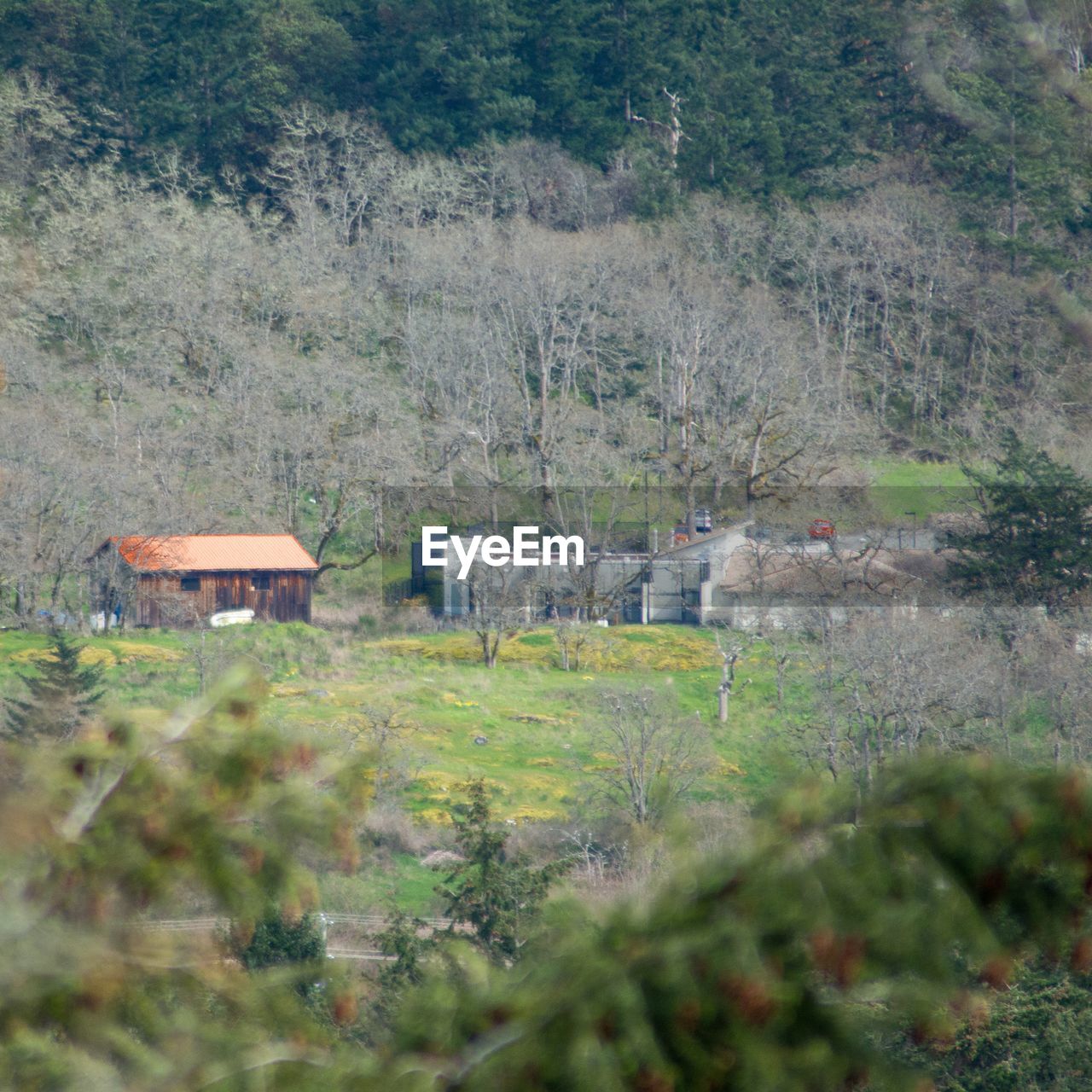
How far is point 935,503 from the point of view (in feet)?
145

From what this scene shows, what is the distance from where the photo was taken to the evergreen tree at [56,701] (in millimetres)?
18188

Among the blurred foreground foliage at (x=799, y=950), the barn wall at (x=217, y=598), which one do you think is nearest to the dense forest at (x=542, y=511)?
the blurred foreground foliage at (x=799, y=950)

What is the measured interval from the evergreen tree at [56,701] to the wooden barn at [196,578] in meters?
6.69

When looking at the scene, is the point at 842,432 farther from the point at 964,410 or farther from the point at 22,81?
the point at 22,81

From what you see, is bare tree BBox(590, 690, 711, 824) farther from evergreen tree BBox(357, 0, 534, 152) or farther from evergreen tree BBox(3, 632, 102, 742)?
evergreen tree BBox(357, 0, 534, 152)

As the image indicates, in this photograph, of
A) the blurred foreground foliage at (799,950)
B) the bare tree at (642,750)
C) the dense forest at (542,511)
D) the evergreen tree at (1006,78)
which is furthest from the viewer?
the bare tree at (642,750)

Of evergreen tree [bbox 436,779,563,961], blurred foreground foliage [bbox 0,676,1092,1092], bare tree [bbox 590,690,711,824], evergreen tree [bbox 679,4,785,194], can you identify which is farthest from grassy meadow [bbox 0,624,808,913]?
evergreen tree [bbox 679,4,785,194]

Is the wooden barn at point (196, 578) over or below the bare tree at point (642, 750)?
over

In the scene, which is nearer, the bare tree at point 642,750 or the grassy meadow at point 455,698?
the bare tree at point 642,750

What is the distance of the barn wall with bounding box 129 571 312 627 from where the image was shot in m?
32.7

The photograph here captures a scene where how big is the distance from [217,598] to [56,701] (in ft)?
43.6

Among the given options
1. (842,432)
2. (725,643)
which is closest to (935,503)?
(842,432)

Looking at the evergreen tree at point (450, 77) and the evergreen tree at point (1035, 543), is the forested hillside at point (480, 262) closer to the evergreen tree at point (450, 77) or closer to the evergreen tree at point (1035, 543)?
the evergreen tree at point (450, 77)

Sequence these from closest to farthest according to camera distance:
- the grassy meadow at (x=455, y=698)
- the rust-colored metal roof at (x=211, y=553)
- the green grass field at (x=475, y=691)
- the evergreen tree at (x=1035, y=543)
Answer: the grassy meadow at (x=455, y=698) → the green grass field at (x=475, y=691) → the evergreen tree at (x=1035, y=543) → the rust-colored metal roof at (x=211, y=553)
